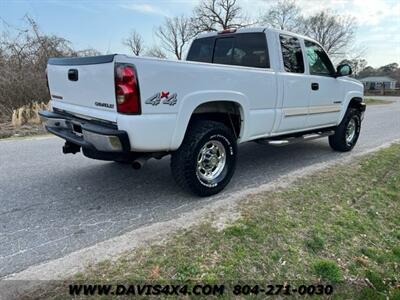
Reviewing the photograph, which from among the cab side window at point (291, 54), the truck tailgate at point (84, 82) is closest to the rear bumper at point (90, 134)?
the truck tailgate at point (84, 82)

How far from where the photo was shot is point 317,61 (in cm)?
564

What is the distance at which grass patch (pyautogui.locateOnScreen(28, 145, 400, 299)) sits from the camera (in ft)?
8.55

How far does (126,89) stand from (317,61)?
3786 mm

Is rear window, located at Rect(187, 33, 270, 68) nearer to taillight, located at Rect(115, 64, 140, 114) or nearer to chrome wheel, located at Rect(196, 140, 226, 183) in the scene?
chrome wheel, located at Rect(196, 140, 226, 183)

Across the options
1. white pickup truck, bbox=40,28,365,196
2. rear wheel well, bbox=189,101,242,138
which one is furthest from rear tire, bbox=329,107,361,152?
rear wheel well, bbox=189,101,242,138

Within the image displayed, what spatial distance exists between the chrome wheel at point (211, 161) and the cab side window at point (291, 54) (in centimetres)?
169

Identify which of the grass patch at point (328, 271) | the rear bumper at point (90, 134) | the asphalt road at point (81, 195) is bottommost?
the grass patch at point (328, 271)

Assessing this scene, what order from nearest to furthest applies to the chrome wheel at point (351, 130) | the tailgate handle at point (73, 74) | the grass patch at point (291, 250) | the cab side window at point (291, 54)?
1. the grass patch at point (291, 250)
2. the tailgate handle at point (73, 74)
3. the cab side window at point (291, 54)
4. the chrome wheel at point (351, 130)

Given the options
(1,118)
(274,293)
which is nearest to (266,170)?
(274,293)

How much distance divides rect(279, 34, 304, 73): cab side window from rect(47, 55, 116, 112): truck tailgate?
8.87ft

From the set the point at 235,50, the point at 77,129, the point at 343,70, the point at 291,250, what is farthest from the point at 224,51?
the point at 291,250

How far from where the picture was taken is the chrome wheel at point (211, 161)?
3997 mm

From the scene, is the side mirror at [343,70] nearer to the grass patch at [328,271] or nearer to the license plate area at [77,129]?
the grass patch at [328,271]

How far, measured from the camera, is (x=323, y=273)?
9.21ft
